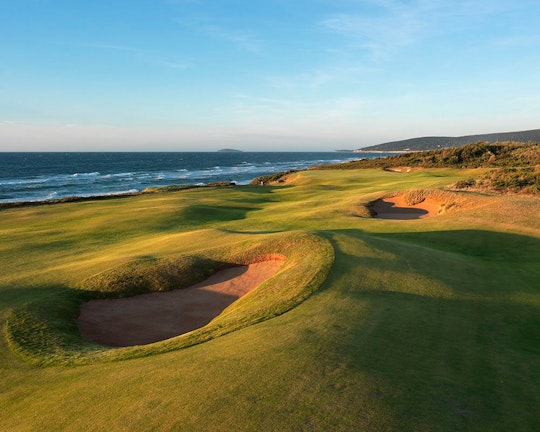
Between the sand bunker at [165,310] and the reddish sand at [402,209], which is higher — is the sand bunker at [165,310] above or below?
below

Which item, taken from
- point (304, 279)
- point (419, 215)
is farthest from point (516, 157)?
point (304, 279)

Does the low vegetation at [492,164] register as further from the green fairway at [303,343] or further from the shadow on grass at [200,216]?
the shadow on grass at [200,216]

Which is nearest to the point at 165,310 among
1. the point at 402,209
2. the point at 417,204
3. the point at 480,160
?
the point at 402,209

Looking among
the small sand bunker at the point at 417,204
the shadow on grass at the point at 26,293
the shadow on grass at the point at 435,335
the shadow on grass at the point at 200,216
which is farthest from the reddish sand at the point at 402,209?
the shadow on grass at the point at 26,293

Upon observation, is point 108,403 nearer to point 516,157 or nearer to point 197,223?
point 197,223

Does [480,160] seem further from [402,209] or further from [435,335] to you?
[435,335]

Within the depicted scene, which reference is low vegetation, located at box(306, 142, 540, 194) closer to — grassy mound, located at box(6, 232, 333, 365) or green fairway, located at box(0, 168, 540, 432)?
green fairway, located at box(0, 168, 540, 432)
